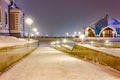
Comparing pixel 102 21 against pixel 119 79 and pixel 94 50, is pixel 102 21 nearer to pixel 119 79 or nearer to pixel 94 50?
pixel 94 50

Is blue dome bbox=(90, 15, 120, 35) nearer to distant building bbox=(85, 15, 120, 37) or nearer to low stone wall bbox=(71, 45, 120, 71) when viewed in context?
distant building bbox=(85, 15, 120, 37)

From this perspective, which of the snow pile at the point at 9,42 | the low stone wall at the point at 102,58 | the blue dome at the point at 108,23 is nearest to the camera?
the low stone wall at the point at 102,58

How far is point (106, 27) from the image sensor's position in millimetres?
89000

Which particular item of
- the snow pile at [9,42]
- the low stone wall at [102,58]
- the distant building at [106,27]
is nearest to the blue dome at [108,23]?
the distant building at [106,27]

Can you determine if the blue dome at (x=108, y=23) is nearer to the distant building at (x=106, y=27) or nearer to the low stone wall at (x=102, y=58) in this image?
the distant building at (x=106, y=27)

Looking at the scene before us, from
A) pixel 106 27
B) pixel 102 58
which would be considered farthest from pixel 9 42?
pixel 106 27

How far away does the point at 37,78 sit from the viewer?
857 centimetres

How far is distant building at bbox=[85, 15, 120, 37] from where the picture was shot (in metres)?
86.9

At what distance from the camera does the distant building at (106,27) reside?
86.9 m

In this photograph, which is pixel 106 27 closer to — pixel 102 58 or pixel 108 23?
pixel 108 23

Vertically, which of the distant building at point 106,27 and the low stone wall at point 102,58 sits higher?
the distant building at point 106,27

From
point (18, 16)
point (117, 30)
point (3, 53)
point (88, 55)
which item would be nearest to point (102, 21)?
point (117, 30)

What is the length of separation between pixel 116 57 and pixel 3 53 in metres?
4.45

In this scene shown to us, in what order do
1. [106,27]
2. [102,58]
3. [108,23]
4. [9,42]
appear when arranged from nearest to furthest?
[102,58] < [9,42] < [108,23] < [106,27]
